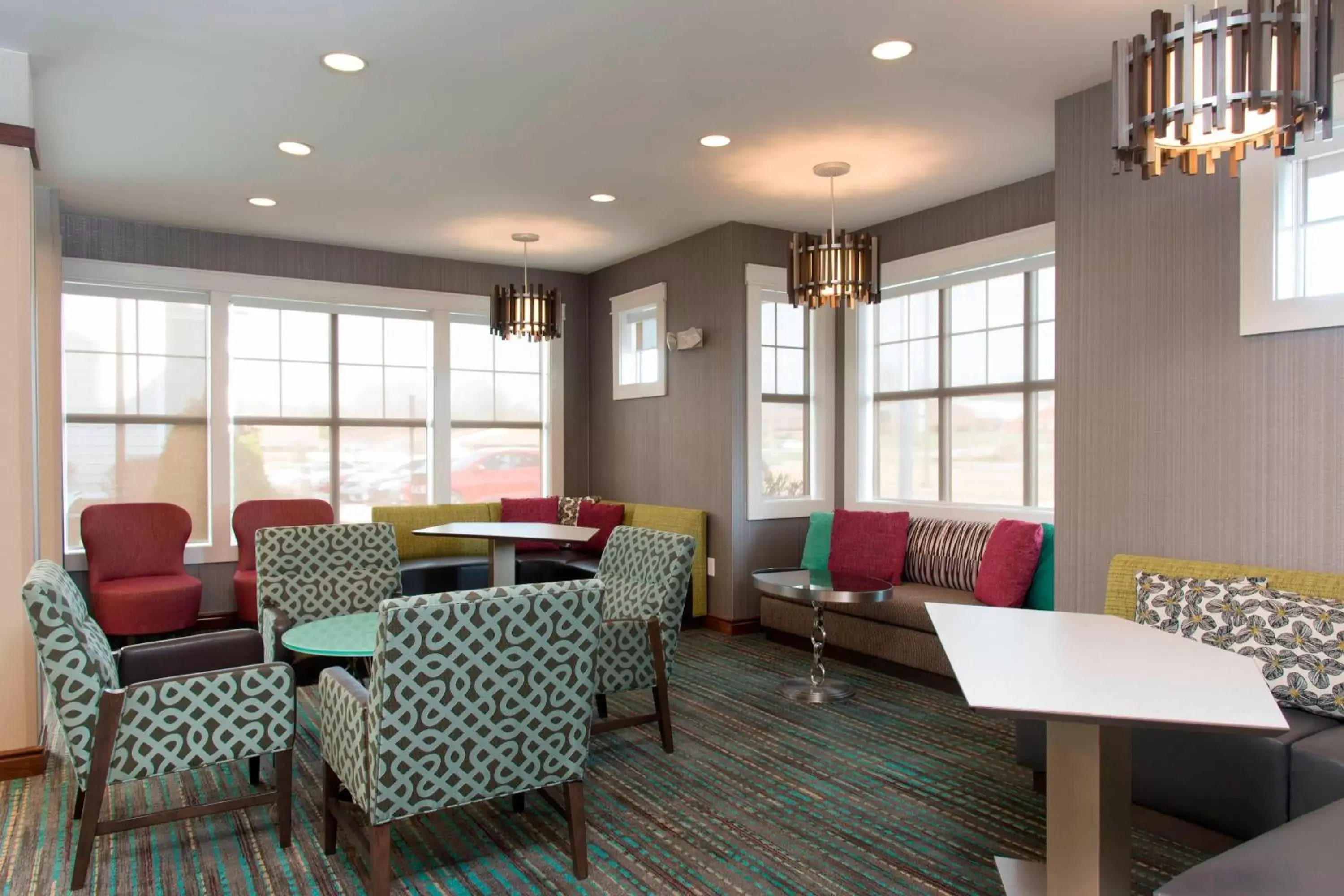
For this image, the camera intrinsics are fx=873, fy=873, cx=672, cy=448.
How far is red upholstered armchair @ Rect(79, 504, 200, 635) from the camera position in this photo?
504cm

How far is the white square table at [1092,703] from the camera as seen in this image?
5.25 ft

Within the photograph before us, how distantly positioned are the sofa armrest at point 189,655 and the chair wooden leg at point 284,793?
50 centimetres

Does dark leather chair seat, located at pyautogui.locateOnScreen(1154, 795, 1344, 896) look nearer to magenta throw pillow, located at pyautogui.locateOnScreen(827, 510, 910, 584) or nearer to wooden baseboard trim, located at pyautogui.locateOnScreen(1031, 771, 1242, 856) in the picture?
wooden baseboard trim, located at pyautogui.locateOnScreen(1031, 771, 1242, 856)

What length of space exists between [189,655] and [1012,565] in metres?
3.67

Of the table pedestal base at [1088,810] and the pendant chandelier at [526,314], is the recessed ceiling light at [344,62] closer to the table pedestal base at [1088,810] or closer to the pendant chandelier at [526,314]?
the pendant chandelier at [526,314]

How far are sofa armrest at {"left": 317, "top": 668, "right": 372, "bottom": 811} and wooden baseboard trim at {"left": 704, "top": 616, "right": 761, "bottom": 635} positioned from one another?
135 inches

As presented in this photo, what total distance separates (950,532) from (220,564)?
4783mm

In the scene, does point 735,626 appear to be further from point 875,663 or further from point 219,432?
point 219,432

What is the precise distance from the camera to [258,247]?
242 inches

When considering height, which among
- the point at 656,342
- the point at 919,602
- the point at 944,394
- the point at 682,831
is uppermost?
the point at 656,342

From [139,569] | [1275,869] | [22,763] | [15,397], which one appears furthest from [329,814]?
[139,569]

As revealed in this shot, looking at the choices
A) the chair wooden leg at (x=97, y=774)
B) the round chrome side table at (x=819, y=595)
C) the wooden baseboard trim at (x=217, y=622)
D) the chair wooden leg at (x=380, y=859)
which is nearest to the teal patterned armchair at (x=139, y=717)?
the chair wooden leg at (x=97, y=774)

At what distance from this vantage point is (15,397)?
3.27m

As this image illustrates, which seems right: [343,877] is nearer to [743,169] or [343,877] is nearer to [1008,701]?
[1008,701]
